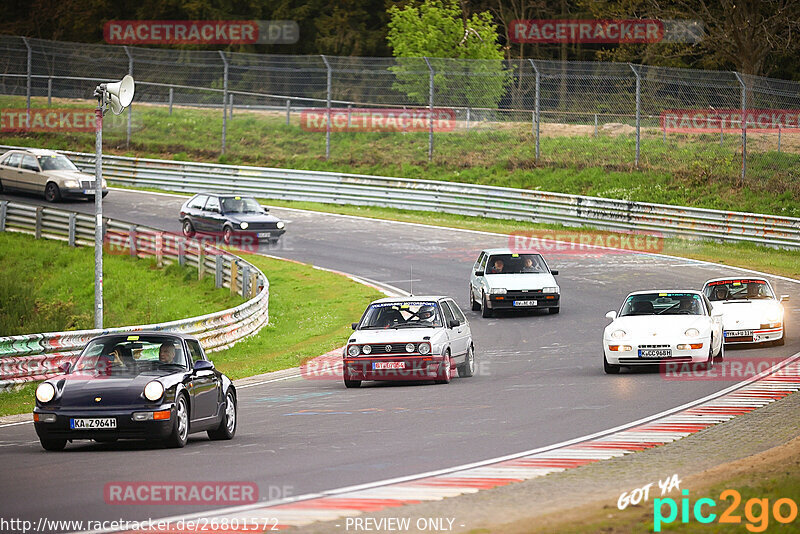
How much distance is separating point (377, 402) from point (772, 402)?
5.11 meters

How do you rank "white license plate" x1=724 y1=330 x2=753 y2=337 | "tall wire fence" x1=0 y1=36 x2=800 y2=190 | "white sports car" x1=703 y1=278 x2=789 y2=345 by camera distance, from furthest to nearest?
1. "tall wire fence" x1=0 y1=36 x2=800 y2=190
2. "white license plate" x1=724 y1=330 x2=753 y2=337
3. "white sports car" x1=703 y1=278 x2=789 y2=345

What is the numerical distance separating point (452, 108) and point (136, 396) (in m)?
33.1

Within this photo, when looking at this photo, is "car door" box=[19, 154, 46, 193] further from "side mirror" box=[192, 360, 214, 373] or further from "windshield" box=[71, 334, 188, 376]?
"side mirror" box=[192, 360, 214, 373]

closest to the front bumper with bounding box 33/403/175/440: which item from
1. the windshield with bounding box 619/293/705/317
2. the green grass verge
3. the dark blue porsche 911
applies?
the dark blue porsche 911

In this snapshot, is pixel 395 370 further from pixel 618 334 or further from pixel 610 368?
pixel 618 334

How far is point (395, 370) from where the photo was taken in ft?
57.6

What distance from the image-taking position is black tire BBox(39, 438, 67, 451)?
11867 millimetres

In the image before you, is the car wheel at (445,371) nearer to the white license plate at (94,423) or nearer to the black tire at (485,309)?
the white license plate at (94,423)

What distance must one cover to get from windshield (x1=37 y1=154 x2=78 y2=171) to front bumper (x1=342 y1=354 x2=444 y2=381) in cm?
2628

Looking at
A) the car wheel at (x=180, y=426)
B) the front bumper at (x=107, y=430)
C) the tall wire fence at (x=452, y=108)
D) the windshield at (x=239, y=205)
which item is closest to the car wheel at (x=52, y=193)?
the tall wire fence at (x=452, y=108)

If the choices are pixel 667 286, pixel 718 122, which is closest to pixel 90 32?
pixel 718 122

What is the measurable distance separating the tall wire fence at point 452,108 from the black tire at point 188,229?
910 centimetres

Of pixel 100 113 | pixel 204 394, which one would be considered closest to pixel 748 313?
pixel 100 113

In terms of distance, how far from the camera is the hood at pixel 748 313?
21328 mm
